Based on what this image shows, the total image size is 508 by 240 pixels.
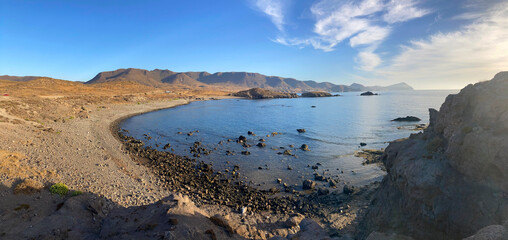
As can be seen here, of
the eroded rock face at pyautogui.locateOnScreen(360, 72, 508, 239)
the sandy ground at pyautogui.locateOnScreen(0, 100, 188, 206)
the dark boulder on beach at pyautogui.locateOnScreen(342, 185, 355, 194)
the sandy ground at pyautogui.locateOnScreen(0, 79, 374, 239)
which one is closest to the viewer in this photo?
the eroded rock face at pyautogui.locateOnScreen(360, 72, 508, 239)

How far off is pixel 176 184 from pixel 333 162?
1958 centimetres

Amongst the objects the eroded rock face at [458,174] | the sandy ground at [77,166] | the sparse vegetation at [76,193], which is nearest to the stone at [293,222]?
the eroded rock face at [458,174]

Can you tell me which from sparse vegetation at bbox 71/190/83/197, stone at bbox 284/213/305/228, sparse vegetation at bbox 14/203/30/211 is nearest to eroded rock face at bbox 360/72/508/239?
stone at bbox 284/213/305/228

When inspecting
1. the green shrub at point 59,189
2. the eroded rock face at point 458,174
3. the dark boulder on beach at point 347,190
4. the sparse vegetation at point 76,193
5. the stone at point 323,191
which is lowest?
the stone at point 323,191

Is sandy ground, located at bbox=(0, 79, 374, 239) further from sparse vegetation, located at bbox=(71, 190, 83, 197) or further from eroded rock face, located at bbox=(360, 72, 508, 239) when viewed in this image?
eroded rock face, located at bbox=(360, 72, 508, 239)

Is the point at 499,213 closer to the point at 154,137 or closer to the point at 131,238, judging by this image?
the point at 131,238

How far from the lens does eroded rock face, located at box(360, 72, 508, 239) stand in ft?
23.6

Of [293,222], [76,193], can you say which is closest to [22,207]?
[76,193]

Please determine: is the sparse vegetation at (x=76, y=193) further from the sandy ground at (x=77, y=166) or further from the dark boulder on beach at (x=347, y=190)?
the dark boulder on beach at (x=347, y=190)

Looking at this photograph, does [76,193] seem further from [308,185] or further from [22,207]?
[308,185]

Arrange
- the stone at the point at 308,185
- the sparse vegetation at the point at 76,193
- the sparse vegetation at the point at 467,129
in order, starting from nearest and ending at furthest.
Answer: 1. the sparse vegetation at the point at 467,129
2. the sparse vegetation at the point at 76,193
3. the stone at the point at 308,185

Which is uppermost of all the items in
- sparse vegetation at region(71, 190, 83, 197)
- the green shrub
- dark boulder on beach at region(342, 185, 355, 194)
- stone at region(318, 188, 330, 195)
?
the green shrub

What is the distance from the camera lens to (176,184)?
65.3 ft

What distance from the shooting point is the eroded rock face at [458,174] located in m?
7.20
